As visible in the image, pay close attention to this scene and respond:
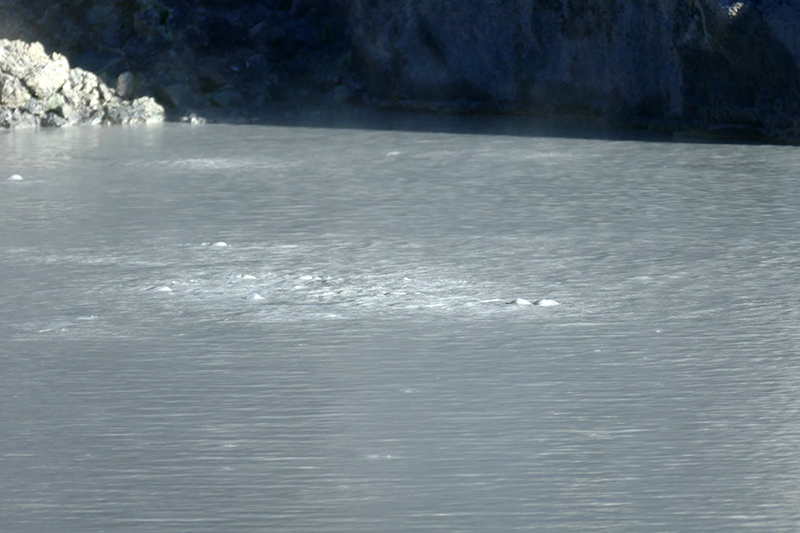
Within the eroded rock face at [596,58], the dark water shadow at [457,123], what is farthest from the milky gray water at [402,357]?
the dark water shadow at [457,123]

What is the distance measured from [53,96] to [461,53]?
4388 mm

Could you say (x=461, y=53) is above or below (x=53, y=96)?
above

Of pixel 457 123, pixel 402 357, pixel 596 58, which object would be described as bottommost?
pixel 402 357

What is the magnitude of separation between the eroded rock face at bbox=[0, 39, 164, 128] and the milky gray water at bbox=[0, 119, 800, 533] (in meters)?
4.95

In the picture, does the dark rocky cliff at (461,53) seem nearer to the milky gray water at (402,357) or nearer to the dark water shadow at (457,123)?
the dark water shadow at (457,123)

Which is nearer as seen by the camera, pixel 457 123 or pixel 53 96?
pixel 457 123

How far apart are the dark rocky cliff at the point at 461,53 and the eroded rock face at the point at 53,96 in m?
0.52

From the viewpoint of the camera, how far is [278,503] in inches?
112

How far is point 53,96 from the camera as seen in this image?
41.7 ft

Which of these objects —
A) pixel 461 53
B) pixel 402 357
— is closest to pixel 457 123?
pixel 461 53

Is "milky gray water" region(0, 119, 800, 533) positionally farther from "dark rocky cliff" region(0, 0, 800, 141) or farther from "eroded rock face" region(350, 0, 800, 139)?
"dark rocky cliff" region(0, 0, 800, 141)

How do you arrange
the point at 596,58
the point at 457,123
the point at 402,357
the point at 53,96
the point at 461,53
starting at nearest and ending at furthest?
the point at 402,357 → the point at 596,58 → the point at 457,123 → the point at 53,96 → the point at 461,53

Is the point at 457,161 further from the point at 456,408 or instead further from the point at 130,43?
the point at 130,43

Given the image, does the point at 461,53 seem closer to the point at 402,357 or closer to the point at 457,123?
the point at 457,123
